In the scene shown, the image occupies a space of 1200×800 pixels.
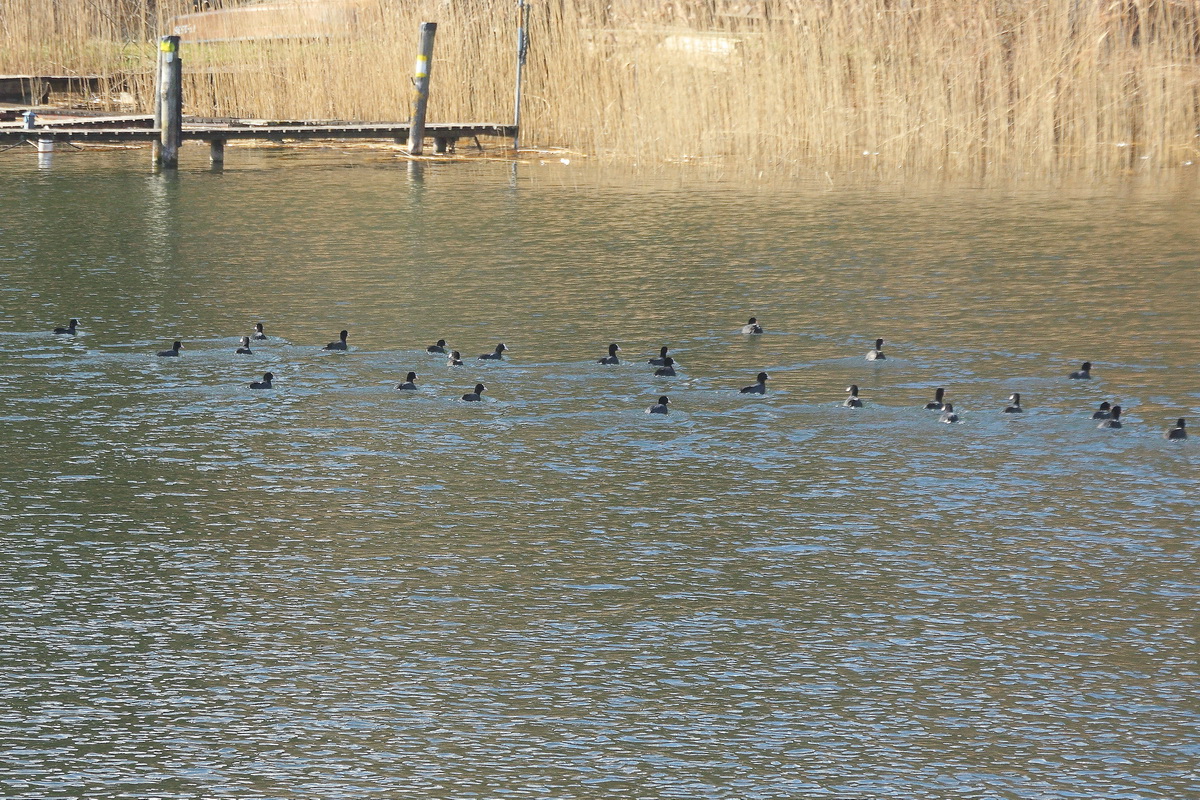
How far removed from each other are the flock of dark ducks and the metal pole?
14.3 meters

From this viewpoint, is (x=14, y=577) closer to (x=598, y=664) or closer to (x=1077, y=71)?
(x=598, y=664)

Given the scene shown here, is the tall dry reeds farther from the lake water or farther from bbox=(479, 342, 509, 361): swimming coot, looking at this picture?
bbox=(479, 342, 509, 361): swimming coot

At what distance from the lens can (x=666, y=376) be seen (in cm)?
1346

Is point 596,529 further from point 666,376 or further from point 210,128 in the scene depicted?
point 210,128

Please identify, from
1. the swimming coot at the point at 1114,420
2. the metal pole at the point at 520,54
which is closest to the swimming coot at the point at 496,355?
the swimming coot at the point at 1114,420

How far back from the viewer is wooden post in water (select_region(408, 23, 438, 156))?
27656 millimetres

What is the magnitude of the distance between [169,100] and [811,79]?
33.0ft

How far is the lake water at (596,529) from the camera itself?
7.09 metres

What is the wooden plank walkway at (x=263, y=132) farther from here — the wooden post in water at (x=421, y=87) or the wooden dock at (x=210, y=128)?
the wooden post in water at (x=421, y=87)

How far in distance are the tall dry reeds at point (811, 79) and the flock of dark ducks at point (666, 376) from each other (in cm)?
1239

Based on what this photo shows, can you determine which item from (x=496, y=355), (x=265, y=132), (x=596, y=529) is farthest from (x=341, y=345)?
(x=265, y=132)

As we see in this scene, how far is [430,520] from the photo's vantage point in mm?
10086

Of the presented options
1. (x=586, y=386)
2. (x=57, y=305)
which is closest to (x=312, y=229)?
(x=57, y=305)

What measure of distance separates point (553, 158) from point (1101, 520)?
19.5 meters
